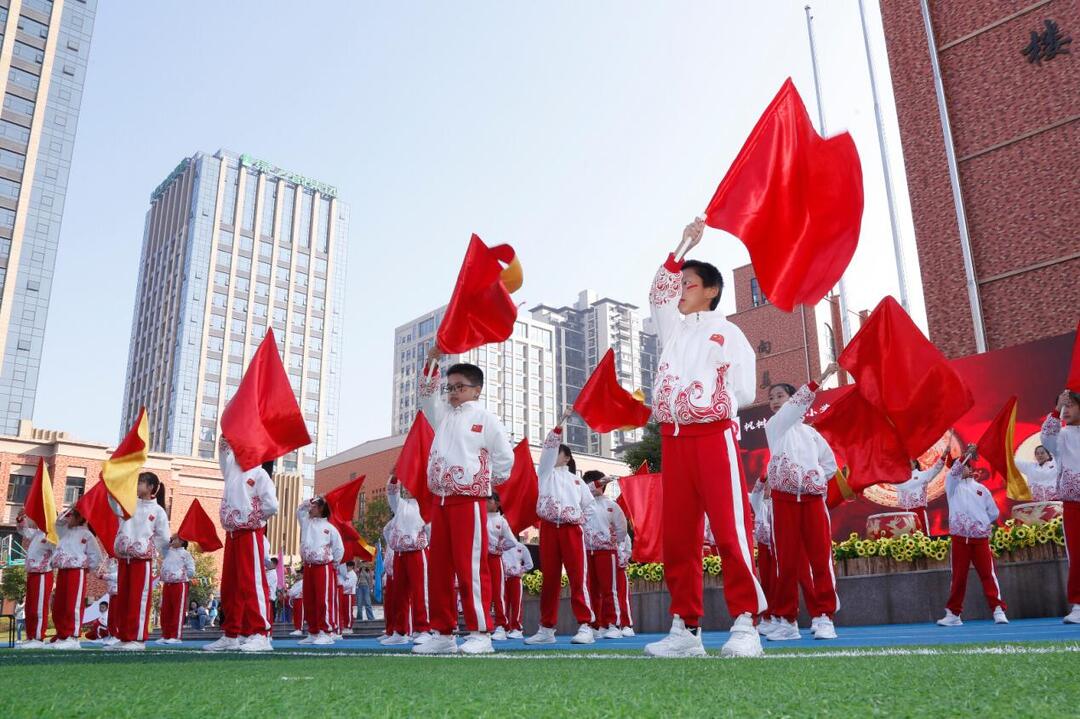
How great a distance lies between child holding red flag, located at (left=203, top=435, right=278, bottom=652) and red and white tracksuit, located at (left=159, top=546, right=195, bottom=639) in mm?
6027

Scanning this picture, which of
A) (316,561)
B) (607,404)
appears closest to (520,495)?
(607,404)

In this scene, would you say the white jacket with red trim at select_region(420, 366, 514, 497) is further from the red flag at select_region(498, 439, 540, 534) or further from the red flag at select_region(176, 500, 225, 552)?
the red flag at select_region(176, 500, 225, 552)

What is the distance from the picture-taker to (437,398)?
648cm

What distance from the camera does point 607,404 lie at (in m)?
8.53

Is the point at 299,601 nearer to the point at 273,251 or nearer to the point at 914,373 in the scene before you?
the point at 914,373

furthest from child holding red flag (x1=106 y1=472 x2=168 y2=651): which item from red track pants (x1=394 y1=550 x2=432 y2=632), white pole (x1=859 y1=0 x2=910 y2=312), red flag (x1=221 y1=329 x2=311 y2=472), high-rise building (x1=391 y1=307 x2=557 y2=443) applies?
high-rise building (x1=391 y1=307 x2=557 y2=443)

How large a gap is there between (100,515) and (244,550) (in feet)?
14.0

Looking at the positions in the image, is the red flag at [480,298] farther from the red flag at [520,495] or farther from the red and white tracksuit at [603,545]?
the red and white tracksuit at [603,545]

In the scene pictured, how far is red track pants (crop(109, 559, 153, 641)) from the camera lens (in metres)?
8.51

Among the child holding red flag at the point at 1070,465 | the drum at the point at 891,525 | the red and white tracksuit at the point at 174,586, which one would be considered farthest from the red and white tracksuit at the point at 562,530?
the red and white tracksuit at the point at 174,586

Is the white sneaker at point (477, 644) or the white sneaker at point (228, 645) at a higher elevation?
the white sneaker at point (477, 644)

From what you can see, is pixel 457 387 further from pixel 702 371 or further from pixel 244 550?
pixel 244 550

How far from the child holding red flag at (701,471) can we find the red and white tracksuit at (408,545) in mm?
5969

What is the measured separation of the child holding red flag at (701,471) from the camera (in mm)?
4453
